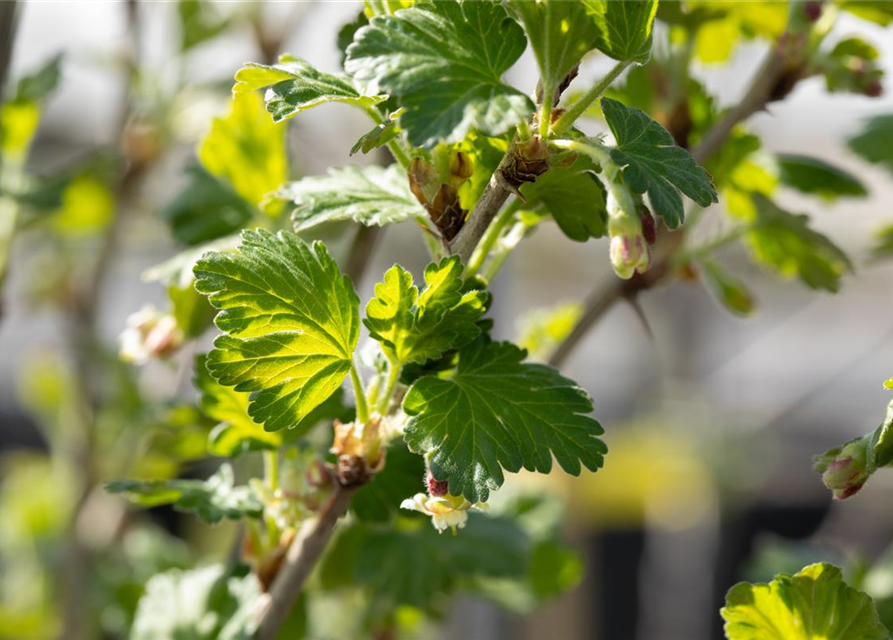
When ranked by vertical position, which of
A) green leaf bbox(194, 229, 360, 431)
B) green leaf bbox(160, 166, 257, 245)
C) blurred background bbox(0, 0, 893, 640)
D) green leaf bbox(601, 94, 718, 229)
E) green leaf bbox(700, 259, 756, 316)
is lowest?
blurred background bbox(0, 0, 893, 640)

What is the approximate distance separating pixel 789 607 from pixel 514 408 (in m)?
0.17

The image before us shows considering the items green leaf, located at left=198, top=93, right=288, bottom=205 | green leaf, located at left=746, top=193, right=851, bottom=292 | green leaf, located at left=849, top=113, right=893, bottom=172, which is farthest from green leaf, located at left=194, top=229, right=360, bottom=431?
green leaf, located at left=849, top=113, right=893, bottom=172

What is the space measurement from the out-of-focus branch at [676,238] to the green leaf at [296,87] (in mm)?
329

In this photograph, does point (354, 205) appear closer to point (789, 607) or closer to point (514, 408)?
point (514, 408)

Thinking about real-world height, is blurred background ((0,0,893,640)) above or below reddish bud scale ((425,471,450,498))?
below

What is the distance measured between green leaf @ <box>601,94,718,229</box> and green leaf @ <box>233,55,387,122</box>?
116mm

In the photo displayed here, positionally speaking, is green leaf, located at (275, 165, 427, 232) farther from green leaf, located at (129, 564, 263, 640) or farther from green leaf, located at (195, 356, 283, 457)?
green leaf, located at (129, 564, 263, 640)

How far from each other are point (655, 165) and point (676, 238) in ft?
1.15

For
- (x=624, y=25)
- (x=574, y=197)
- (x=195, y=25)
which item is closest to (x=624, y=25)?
(x=624, y=25)

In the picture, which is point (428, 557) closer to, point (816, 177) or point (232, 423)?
point (232, 423)

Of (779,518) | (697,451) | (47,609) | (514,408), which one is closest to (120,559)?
(47,609)

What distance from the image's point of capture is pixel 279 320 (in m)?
0.49

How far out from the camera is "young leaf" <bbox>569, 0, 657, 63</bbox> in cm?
44

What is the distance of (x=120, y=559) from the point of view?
1.28 meters
